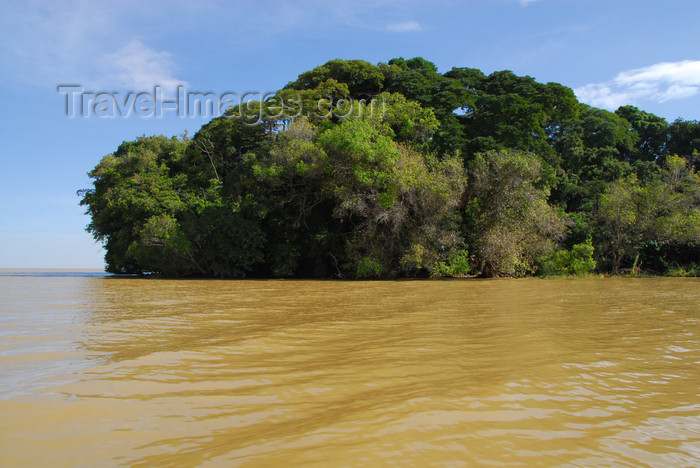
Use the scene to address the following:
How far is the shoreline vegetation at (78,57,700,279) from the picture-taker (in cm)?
1838

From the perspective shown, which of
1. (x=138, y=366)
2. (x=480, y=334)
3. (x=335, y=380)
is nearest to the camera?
(x=335, y=380)

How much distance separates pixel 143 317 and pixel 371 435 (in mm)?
5175

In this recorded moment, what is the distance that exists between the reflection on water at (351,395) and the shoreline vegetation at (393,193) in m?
13.8

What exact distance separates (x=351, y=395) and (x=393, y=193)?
1566 centimetres

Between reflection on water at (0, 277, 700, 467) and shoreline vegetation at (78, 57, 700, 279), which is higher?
shoreline vegetation at (78, 57, 700, 279)

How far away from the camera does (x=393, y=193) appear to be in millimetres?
17828

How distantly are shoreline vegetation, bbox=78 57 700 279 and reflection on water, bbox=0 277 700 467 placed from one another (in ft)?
45.4

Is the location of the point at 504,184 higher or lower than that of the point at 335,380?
higher

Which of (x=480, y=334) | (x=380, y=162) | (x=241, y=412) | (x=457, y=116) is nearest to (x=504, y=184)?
(x=380, y=162)

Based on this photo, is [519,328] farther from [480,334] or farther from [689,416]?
[689,416]

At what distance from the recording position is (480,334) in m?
4.48

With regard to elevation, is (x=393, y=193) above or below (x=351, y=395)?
above

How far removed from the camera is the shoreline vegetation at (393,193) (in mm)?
18375

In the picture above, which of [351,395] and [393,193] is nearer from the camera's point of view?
[351,395]
